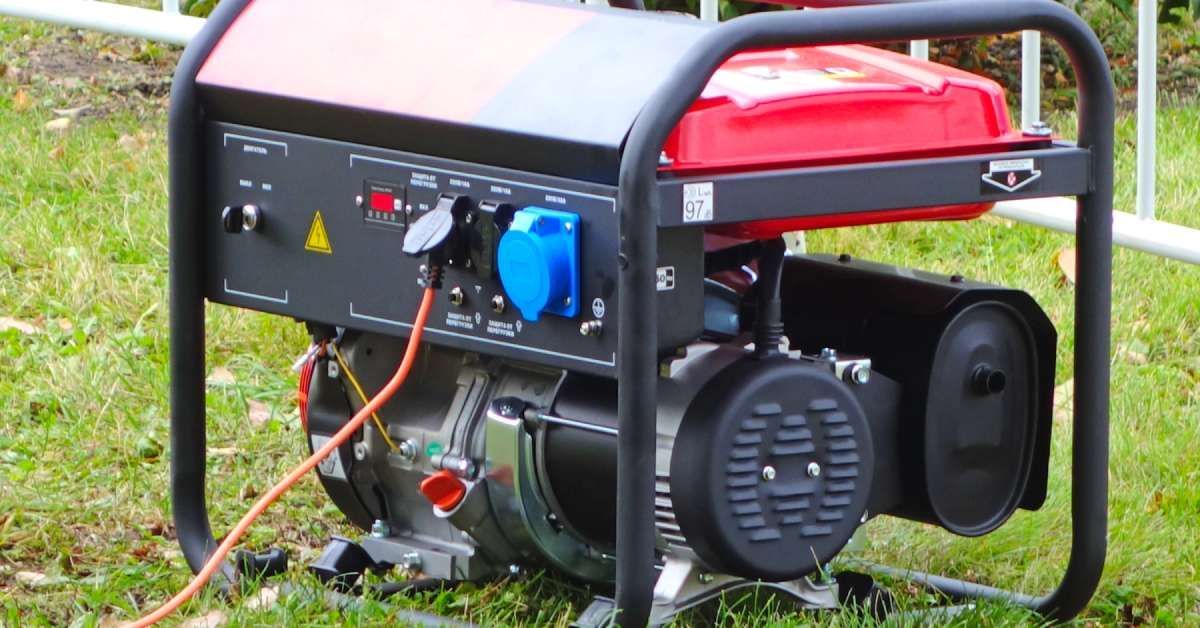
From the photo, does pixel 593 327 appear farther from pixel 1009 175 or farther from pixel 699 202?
pixel 1009 175

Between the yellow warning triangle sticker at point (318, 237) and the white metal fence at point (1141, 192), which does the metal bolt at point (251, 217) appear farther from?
the white metal fence at point (1141, 192)

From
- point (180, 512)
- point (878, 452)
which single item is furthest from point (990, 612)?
point (180, 512)

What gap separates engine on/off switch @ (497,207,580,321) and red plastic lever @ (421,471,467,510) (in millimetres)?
399

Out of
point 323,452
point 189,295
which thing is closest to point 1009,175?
point 323,452

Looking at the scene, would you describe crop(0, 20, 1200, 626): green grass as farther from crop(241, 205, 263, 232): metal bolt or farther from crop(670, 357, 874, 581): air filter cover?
crop(241, 205, 263, 232): metal bolt

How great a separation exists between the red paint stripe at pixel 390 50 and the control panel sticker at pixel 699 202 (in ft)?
0.96

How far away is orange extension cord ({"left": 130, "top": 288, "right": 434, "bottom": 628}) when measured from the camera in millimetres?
2234

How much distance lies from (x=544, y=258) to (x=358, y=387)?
0.57 m

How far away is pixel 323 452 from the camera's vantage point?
2402mm

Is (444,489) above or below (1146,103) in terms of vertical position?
below

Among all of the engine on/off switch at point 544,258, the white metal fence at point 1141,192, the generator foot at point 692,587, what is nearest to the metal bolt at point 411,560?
the generator foot at point 692,587

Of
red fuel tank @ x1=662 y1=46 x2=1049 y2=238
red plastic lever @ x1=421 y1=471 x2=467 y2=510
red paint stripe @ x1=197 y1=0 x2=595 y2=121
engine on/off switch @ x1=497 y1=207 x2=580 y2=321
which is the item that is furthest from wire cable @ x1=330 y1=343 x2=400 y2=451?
red fuel tank @ x1=662 y1=46 x2=1049 y2=238

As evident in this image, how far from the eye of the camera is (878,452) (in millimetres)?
2393

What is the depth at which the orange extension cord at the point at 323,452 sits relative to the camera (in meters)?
2.23
